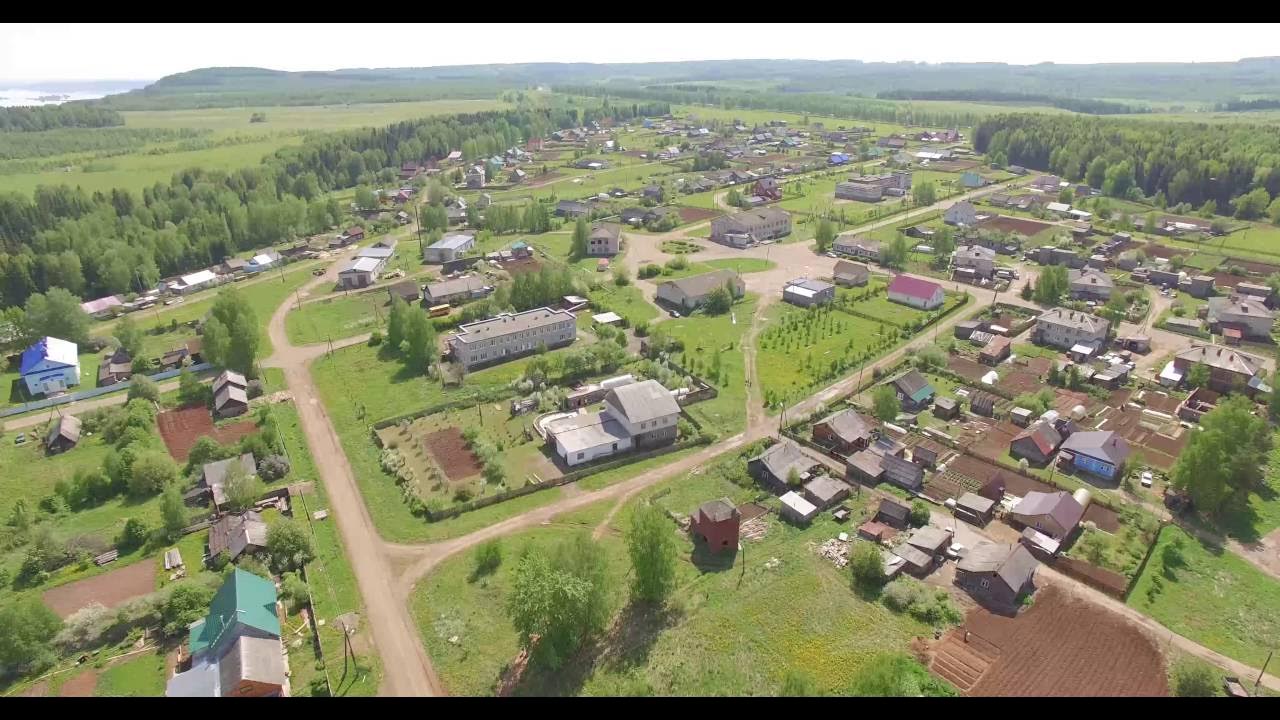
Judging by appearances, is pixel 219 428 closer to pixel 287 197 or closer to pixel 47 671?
pixel 47 671

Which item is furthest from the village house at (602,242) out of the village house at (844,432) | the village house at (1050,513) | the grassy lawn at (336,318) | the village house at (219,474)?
the village house at (1050,513)

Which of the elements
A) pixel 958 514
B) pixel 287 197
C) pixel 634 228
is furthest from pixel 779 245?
pixel 287 197

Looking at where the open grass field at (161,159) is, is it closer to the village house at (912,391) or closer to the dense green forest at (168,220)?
the dense green forest at (168,220)

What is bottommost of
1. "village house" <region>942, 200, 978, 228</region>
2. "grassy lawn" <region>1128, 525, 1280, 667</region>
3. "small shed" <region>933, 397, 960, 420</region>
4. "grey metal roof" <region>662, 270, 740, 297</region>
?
"grassy lawn" <region>1128, 525, 1280, 667</region>

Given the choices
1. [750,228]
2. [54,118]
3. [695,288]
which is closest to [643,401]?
[695,288]

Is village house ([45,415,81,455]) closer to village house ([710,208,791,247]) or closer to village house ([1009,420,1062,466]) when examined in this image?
village house ([1009,420,1062,466])

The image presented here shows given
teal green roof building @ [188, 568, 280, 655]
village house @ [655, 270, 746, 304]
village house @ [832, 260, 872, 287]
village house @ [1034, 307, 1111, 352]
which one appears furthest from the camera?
village house @ [832, 260, 872, 287]

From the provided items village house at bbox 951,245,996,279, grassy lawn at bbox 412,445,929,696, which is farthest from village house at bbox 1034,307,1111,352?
grassy lawn at bbox 412,445,929,696

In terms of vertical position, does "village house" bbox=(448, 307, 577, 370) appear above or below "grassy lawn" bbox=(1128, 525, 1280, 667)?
above
